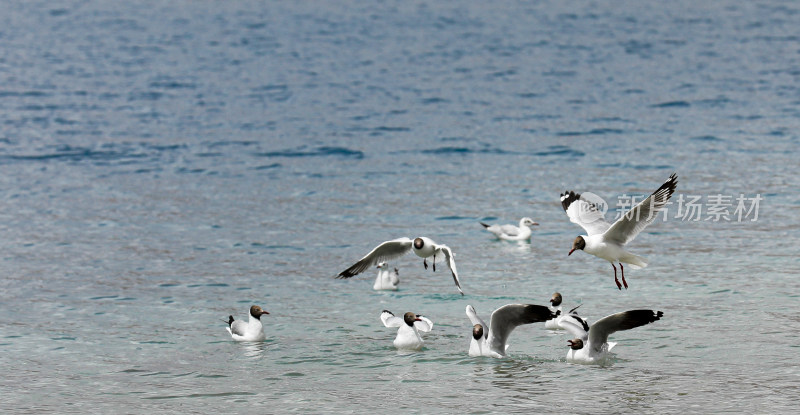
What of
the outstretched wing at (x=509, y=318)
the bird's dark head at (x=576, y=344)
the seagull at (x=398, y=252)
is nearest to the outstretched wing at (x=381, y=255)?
the seagull at (x=398, y=252)

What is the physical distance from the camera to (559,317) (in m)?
14.2

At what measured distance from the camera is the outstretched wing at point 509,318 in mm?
13344

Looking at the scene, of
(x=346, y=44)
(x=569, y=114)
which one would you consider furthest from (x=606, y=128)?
(x=346, y=44)

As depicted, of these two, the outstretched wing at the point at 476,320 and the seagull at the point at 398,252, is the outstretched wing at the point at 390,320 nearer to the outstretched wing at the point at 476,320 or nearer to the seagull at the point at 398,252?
the seagull at the point at 398,252

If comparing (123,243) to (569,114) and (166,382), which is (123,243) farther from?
(569,114)

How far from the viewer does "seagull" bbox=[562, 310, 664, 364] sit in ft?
43.0

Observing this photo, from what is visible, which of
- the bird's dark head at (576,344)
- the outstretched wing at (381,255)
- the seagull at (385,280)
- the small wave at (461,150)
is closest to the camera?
the bird's dark head at (576,344)

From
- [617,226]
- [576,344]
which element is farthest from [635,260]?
[576,344]

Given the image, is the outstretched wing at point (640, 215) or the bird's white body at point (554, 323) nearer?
the outstretched wing at point (640, 215)

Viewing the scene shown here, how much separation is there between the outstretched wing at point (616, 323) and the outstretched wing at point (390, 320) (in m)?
2.75

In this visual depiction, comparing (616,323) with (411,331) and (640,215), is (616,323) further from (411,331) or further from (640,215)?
(411,331)

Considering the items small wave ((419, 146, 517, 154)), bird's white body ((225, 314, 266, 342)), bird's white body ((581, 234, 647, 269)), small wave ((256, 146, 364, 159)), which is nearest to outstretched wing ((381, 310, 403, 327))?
bird's white body ((225, 314, 266, 342))

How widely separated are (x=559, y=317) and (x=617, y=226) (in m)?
1.43

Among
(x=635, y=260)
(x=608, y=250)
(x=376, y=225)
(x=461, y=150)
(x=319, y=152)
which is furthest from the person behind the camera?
(x=319, y=152)
